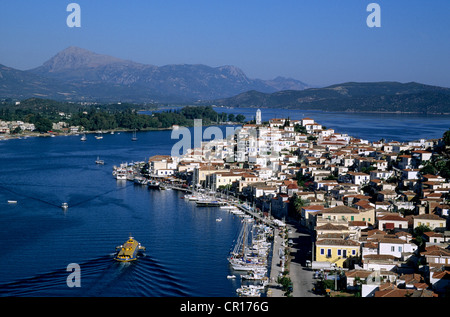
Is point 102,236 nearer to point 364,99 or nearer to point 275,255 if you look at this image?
point 275,255

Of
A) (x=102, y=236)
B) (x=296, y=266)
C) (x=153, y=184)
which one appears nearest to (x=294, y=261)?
(x=296, y=266)

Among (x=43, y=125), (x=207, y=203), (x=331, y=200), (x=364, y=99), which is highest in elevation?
(x=364, y=99)

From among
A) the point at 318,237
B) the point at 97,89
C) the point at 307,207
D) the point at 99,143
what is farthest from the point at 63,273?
the point at 97,89

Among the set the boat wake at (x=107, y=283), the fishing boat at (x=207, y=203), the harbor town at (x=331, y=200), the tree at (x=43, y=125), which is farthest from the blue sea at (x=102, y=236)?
the tree at (x=43, y=125)

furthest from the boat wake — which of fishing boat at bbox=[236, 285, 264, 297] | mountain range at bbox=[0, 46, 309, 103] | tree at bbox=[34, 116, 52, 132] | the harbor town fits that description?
mountain range at bbox=[0, 46, 309, 103]

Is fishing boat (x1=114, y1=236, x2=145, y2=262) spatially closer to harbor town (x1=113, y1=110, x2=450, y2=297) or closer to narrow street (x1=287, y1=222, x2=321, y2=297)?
harbor town (x1=113, y1=110, x2=450, y2=297)

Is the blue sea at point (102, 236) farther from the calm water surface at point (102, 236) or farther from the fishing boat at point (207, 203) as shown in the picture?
the fishing boat at point (207, 203)
